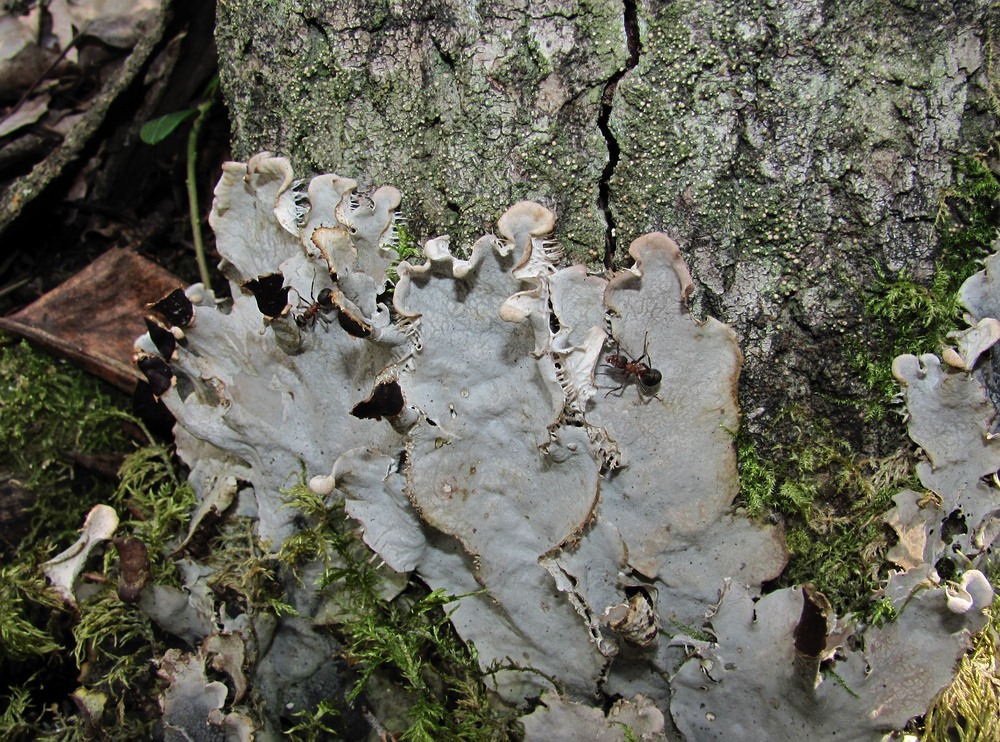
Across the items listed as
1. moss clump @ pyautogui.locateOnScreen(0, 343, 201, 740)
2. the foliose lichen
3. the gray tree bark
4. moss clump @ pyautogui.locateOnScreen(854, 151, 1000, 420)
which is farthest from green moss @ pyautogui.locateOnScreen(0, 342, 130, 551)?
moss clump @ pyautogui.locateOnScreen(854, 151, 1000, 420)

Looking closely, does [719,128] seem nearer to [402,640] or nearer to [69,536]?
[402,640]

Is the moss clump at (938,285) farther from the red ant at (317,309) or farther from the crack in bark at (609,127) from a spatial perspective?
the red ant at (317,309)

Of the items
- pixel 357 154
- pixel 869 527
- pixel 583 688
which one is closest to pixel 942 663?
pixel 869 527

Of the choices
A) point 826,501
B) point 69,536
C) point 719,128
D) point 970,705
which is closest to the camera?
point 970,705

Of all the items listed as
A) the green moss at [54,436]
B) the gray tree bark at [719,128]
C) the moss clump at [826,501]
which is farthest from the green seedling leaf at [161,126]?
the moss clump at [826,501]

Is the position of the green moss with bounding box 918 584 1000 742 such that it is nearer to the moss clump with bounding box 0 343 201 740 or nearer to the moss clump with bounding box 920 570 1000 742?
the moss clump with bounding box 920 570 1000 742

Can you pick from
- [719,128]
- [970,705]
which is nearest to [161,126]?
[719,128]

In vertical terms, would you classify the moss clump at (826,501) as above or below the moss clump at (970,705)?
above
